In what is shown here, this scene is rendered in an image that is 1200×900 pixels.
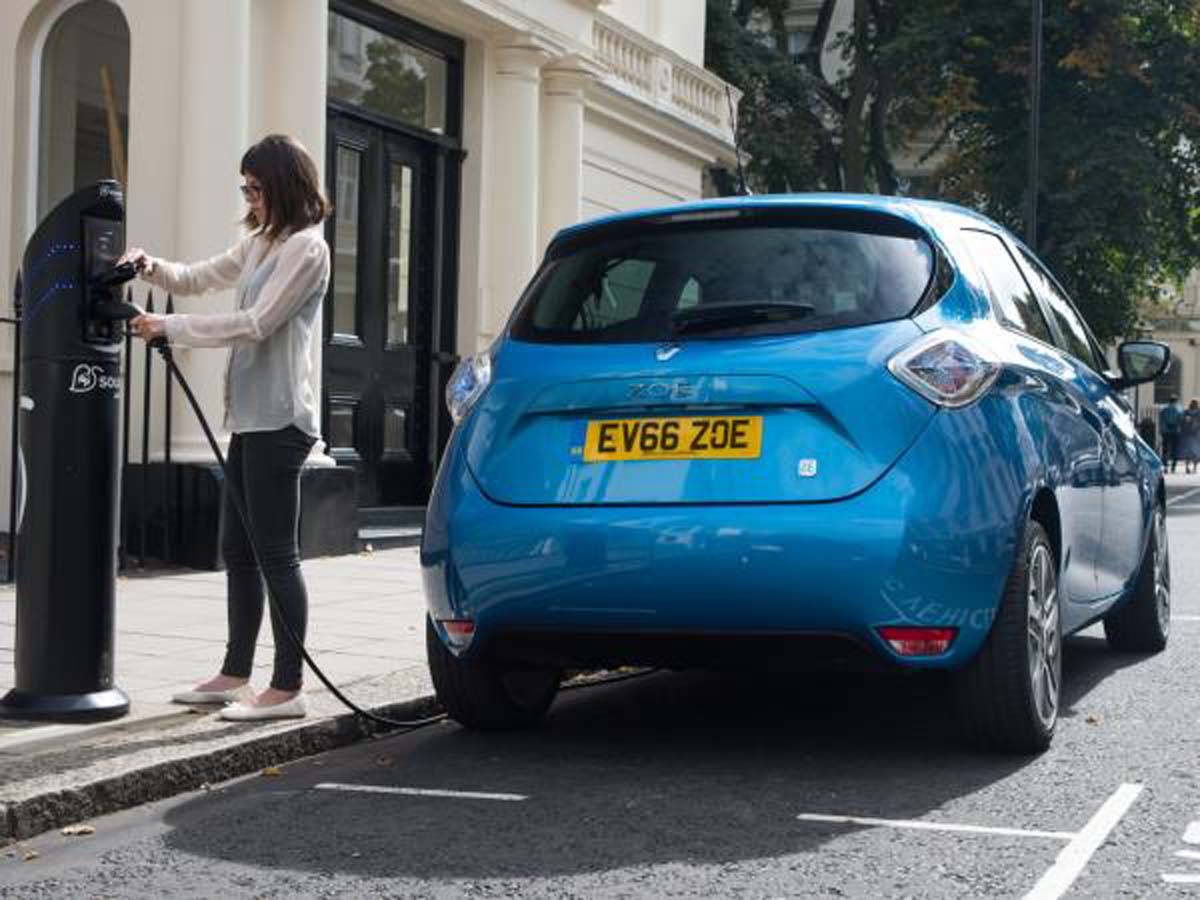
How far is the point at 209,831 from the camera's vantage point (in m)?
4.68

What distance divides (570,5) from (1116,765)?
11400 millimetres

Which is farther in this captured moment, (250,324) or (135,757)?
(250,324)

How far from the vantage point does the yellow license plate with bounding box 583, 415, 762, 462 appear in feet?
17.3

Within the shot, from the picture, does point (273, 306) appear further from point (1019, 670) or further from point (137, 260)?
point (1019, 670)

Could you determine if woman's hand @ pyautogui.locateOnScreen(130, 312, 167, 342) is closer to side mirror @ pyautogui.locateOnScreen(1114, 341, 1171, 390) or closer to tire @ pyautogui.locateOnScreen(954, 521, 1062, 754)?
tire @ pyautogui.locateOnScreen(954, 521, 1062, 754)

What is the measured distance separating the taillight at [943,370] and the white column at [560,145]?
35.8 ft

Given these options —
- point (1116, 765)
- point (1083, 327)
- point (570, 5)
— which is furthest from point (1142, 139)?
point (1116, 765)

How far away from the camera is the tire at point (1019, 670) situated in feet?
17.7

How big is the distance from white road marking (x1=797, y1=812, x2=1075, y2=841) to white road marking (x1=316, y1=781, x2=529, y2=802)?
805 millimetres

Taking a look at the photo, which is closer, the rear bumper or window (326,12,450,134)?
the rear bumper

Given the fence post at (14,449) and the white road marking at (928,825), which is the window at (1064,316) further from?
the fence post at (14,449)

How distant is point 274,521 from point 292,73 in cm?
643

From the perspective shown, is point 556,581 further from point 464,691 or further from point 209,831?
point 209,831

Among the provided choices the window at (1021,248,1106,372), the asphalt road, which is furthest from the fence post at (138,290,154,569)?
the window at (1021,248,1106,372)
